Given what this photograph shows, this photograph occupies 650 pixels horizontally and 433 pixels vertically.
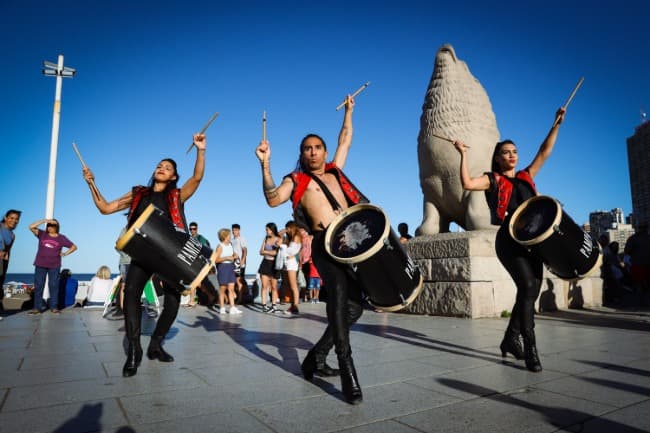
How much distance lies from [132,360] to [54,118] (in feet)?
49.8

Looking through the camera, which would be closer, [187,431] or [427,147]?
[187,431]

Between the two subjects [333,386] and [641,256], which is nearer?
[333,386]

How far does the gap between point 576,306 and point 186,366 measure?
7.07m

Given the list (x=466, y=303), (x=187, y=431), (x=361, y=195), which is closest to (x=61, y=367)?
(x=187, y=431)

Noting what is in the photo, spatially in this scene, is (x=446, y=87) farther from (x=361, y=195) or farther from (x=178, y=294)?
(x=178, y=294)

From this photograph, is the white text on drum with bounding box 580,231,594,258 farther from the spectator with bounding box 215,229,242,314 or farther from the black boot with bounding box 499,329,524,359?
the spectator with bounding box 215,229,242,314

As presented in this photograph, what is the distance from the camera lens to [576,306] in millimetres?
7949

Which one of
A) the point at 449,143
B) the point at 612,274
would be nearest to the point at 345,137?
the point at 449,143

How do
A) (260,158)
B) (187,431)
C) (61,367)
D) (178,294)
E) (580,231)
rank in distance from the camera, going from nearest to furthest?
(187,431), (260,158), (580,231), (61,367), (178,294)

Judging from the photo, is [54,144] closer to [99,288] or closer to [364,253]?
[99,288]

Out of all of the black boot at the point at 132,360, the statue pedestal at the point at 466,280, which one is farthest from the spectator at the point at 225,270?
the black boot at the point at 132,360

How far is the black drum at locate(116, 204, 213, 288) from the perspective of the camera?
311 centimetres

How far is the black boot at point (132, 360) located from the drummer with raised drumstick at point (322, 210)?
1269 mm

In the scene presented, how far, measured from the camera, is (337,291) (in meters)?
2.88
